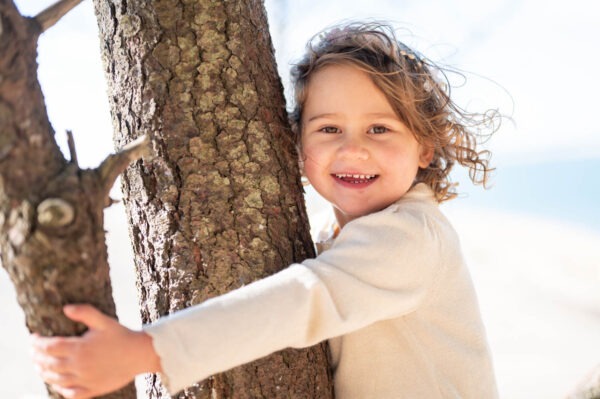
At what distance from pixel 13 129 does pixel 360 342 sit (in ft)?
3.08

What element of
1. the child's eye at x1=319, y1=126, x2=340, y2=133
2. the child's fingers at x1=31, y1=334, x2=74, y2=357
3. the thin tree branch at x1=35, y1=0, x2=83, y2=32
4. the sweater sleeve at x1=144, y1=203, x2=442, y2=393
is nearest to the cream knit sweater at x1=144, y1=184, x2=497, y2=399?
the sweater sleeve at x1=144, y1=203, x2=442, y2=393

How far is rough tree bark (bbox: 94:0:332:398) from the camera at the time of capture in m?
1.47

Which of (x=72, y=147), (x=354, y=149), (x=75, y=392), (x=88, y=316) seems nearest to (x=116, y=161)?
(x=72, y=147)

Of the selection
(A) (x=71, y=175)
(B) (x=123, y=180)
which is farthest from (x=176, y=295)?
(A) (x=71, y=175)

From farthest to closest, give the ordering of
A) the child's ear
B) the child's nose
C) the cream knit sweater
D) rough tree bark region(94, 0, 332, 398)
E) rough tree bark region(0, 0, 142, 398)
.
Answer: the child's ear < the child's nose < rough tree bark region(94, 0, 332, 398) < the cream knit sweater < rough tree bark region(0, 0, 142, 398)

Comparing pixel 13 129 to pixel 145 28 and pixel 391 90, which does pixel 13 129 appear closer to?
pixel 145 28

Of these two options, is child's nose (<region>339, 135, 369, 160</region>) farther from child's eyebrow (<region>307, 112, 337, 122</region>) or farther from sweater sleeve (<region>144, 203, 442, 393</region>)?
sweater sleeve (<region>144, 203, 442, 393</region>)

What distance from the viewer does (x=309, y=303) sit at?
4.14 feet

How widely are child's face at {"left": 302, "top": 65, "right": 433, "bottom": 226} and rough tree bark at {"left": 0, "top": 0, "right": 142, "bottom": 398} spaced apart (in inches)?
28.6

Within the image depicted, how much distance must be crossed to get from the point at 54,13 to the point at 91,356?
0.62m

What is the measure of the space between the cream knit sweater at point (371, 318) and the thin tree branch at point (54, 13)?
576mm

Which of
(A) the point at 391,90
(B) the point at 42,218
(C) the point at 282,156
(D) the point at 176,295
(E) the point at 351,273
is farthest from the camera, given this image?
(A) the point at 391,90

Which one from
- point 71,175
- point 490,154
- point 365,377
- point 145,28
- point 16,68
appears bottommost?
point 365,377

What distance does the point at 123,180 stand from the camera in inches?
62.7
